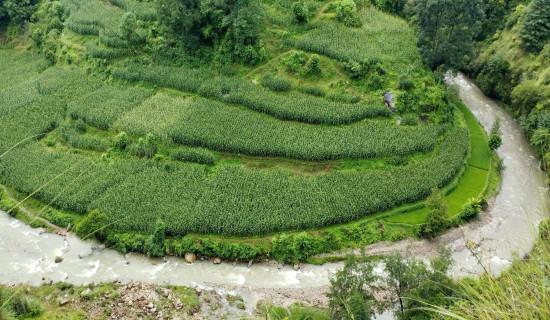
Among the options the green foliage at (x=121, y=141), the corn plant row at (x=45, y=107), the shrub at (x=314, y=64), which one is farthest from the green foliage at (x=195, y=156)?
the shrub at (x=314, y=64)

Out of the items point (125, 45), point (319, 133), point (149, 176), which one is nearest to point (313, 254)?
point (319, 133)

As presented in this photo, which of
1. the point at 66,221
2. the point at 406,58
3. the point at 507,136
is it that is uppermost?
the point at 406,58

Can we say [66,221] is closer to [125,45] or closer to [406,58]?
[125,45]

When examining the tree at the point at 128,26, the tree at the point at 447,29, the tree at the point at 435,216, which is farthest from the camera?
the tree at the point at 128,26

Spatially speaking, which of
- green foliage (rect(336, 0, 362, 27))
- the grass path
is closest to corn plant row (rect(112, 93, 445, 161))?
the grass path

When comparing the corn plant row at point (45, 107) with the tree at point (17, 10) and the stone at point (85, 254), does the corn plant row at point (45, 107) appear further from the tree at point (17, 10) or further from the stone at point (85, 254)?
the stone at point (85, 254)

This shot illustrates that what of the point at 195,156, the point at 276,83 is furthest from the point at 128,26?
Result: the point at 195,156

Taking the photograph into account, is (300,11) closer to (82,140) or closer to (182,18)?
(182,18)
